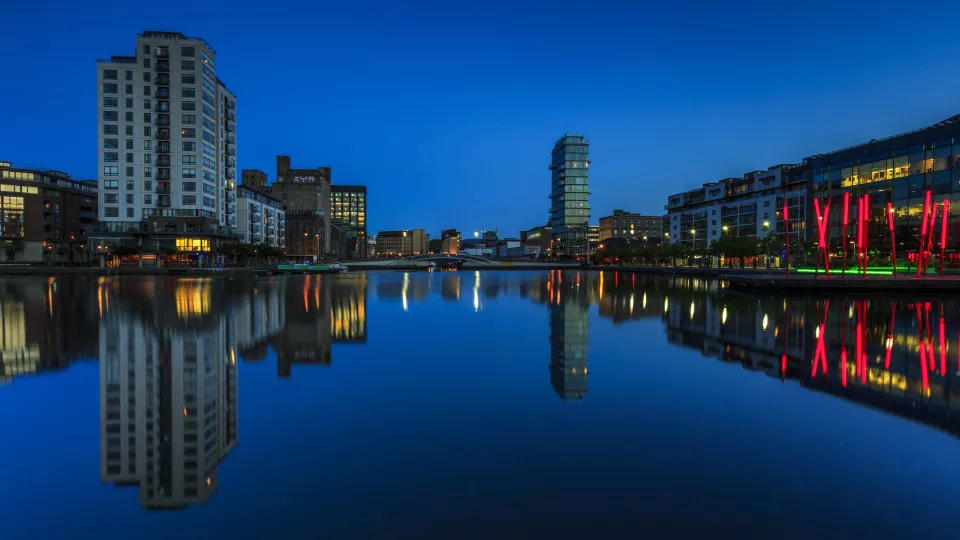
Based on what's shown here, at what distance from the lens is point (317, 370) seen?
13.5 m

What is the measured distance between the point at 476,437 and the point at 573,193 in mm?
163370

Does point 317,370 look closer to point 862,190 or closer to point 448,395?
point 448,395

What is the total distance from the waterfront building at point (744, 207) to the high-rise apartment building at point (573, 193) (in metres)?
27.4

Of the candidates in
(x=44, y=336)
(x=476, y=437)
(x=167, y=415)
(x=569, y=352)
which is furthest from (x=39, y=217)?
(x=476, y=437)

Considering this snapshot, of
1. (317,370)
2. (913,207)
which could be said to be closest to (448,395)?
(317,370)

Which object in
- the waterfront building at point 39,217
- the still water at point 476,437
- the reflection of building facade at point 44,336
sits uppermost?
the waterfront building at point 39,217

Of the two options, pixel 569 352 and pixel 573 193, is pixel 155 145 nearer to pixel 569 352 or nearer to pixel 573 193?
pixel 569 352

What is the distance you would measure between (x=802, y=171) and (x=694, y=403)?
12206 centimetres

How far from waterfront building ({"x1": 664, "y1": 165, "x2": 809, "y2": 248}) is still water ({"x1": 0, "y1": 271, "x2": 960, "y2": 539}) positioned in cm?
9191

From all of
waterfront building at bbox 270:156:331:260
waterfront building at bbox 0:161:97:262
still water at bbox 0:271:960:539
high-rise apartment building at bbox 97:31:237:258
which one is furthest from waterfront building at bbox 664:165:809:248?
waterfront building at bbox 0:161:97:262

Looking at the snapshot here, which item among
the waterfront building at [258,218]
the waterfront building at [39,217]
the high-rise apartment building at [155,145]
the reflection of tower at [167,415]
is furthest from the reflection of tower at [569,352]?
the waterfront building at [258,218]

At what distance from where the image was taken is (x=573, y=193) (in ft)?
546

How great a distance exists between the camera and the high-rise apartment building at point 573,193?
16600 cm

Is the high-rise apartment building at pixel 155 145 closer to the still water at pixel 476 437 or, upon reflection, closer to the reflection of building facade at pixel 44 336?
the reflection of building facade at pixel 44 336
